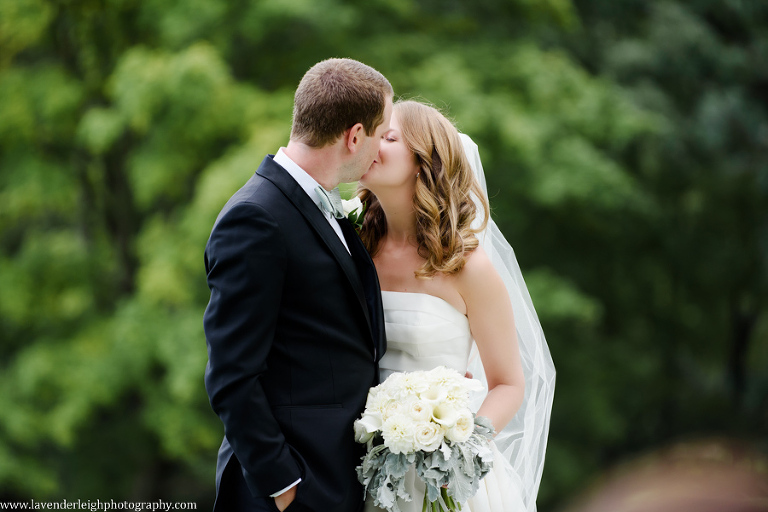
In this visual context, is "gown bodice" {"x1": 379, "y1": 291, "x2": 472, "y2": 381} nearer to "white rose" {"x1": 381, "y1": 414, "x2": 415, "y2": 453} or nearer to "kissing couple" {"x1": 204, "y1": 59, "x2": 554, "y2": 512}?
"kissing couple" {"x1": 204, "y1": 59, "x2": 554, "y2": 512}

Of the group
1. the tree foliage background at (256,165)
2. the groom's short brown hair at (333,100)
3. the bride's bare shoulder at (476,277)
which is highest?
the groom's short brown hair at (333,100)

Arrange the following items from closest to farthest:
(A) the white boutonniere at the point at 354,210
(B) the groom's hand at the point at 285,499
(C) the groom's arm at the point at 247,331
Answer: (C) the groom's arm at the point at 247,331
(B) the groom's hand at the point at 285,499
(A) the white boutonniere at the point at 354,210

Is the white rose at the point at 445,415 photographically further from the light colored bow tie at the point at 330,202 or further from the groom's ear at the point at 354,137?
the groom's ear at the point at 354,137

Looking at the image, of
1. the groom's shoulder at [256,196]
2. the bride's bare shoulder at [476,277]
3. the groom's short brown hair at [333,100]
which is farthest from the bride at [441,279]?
the groom's shoulder at [256,196]

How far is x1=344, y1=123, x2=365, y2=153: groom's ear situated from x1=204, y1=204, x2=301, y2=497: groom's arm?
376 millimetres

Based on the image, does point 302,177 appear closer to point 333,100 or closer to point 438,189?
point 333,100

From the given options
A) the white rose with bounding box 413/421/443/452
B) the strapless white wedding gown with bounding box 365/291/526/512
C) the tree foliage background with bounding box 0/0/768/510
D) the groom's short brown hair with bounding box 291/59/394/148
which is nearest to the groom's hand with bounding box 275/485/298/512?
the white rose with bounding box 413/421/443/452

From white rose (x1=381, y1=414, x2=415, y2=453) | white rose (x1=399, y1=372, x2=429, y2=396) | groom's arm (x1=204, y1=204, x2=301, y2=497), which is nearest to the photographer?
groom's arm (x1=204, y1=204, x2=301, y2=497)

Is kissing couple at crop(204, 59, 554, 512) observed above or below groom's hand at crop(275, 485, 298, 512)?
above

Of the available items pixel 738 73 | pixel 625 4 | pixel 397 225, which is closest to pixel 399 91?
pixel 625 4

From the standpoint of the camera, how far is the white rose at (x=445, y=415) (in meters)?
2.47

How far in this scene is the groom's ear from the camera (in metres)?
2.43

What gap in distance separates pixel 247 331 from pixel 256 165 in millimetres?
4393

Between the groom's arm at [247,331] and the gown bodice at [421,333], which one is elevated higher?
the groom's arm at [247,331]
